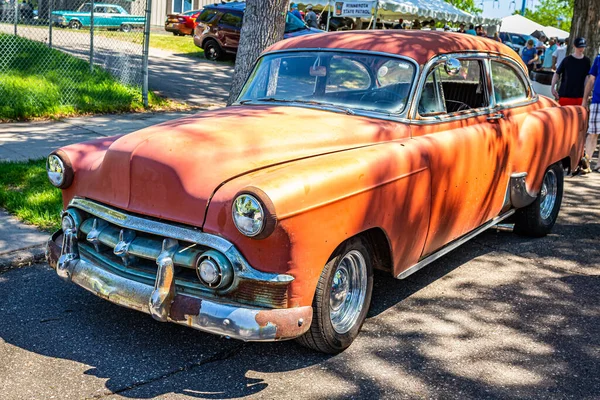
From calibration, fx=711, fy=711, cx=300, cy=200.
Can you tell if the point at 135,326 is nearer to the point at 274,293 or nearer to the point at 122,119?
the point at 274,293

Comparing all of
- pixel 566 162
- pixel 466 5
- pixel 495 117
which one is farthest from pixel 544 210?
pixel 466 5

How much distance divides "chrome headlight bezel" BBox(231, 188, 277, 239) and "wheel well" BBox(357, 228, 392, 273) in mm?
882

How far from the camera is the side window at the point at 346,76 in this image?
16.4 feet

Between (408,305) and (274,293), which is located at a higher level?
(274,293)

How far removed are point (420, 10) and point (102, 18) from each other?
42.3ft

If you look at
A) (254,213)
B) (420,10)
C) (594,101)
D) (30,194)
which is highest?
(420,10)

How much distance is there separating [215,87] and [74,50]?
9.92 ft

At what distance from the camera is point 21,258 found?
528 cm

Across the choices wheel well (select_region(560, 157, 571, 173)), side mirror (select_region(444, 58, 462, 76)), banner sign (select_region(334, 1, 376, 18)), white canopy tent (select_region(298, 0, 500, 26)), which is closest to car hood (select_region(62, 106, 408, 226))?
side mirror (select_region(444, 58, 462, 76))

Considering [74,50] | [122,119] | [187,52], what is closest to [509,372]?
[122,119]

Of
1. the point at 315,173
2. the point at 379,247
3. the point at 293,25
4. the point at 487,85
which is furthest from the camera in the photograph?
the point at 293,25

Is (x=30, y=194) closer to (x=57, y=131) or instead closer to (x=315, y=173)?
(x=57, y=131)

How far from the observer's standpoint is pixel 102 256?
4.07 m

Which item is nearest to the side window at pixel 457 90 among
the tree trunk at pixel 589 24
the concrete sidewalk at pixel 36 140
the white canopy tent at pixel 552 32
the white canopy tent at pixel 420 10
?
the concrete sidewalk at pixel 36 140
